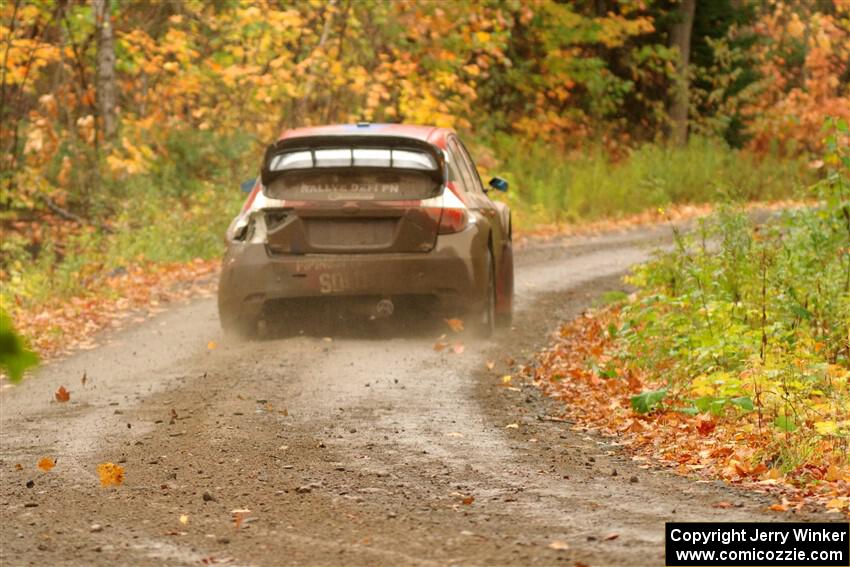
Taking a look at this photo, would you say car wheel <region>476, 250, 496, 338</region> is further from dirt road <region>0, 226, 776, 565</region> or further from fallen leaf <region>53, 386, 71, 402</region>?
fallen leaf <region>53, 386, 71, 402</region>

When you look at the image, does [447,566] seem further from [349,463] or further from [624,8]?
[624,8]

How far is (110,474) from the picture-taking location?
7211 mm

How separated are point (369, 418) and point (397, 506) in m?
2.41

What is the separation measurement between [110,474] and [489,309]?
5.60 meters

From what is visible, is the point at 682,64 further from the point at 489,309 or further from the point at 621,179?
the point at 489,309

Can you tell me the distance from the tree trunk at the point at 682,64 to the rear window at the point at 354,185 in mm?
21735

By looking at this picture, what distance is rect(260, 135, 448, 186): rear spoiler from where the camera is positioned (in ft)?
38.7

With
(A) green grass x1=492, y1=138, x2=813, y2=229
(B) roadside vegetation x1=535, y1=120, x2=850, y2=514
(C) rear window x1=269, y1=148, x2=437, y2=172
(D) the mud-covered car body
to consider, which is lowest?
(A) green grass x1=492, y1=138, x2=813, y2=229

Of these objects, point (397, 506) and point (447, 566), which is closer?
point (447, 566)

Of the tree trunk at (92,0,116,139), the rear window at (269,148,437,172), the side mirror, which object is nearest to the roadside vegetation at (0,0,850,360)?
the tree trunk at (92,0,116,139)

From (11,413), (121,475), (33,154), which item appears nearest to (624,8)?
(33,154)

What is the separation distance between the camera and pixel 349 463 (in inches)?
294

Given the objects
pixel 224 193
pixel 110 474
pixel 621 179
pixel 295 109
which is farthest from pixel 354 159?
pixel 621 179

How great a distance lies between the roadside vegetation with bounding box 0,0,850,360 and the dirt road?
2.93m
